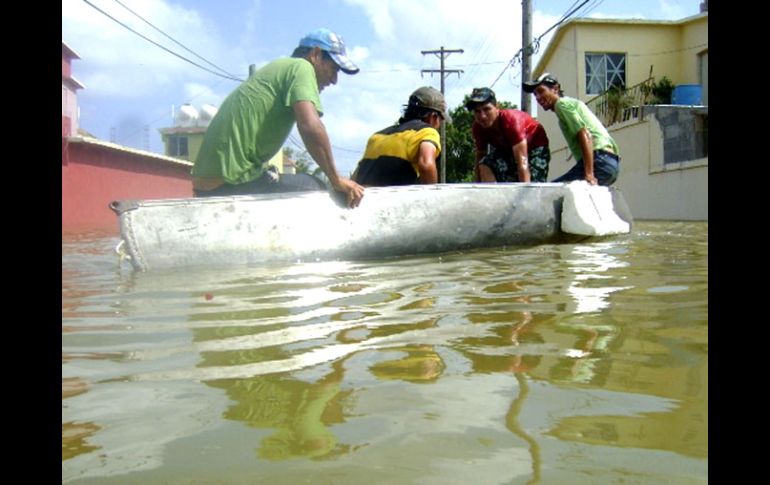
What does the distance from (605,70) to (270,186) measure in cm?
2008

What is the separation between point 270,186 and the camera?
4.61 m

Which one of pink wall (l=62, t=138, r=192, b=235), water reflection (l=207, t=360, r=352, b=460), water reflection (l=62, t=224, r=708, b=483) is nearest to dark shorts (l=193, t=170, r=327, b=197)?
water reflection (l=62, t=224, r=708, b=483)

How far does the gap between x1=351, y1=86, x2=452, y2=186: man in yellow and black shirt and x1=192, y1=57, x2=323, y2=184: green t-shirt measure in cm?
100

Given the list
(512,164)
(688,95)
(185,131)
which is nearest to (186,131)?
(185,131)

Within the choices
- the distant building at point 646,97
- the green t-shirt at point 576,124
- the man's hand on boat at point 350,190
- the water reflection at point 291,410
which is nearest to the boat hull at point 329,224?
the man's hand on boat at point 350,190

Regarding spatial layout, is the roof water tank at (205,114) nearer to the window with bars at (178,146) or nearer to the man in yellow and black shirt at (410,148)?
the window with bars at (178,146)

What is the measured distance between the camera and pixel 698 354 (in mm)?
1703

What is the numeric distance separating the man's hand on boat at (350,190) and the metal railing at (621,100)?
1708 centimetres

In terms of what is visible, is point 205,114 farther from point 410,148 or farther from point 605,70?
point 410,148
